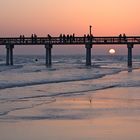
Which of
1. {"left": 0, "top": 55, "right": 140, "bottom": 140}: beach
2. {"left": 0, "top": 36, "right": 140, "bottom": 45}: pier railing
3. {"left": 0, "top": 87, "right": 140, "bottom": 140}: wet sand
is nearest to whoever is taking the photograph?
{"left": 0, "top": 87, "right": 140, "bottom": 140}: wet sand

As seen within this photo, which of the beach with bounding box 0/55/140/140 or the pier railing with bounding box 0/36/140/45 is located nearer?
the beach with bounding box 0/55/140/140

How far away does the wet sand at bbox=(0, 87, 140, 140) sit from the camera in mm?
10297

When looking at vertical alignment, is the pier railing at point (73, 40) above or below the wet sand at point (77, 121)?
above

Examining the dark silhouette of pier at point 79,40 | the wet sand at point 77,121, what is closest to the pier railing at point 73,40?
the dark silhouette of pier at point 79,40

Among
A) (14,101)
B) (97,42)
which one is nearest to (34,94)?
(14,101)

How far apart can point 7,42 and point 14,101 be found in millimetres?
37958

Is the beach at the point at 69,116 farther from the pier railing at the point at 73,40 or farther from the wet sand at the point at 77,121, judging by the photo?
the pier railing at the point at 73,40

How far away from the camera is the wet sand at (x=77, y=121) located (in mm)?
10297

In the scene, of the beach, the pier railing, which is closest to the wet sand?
the beach

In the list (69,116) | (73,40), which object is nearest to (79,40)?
(73,40)

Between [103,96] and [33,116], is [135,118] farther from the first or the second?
[103,96]

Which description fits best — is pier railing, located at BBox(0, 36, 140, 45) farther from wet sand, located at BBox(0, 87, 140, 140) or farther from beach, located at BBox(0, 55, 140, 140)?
wet sand, located at BBox(0, 87, 140, 140)

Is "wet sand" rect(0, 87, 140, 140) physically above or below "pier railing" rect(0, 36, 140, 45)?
below

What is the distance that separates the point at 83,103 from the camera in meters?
16.0
